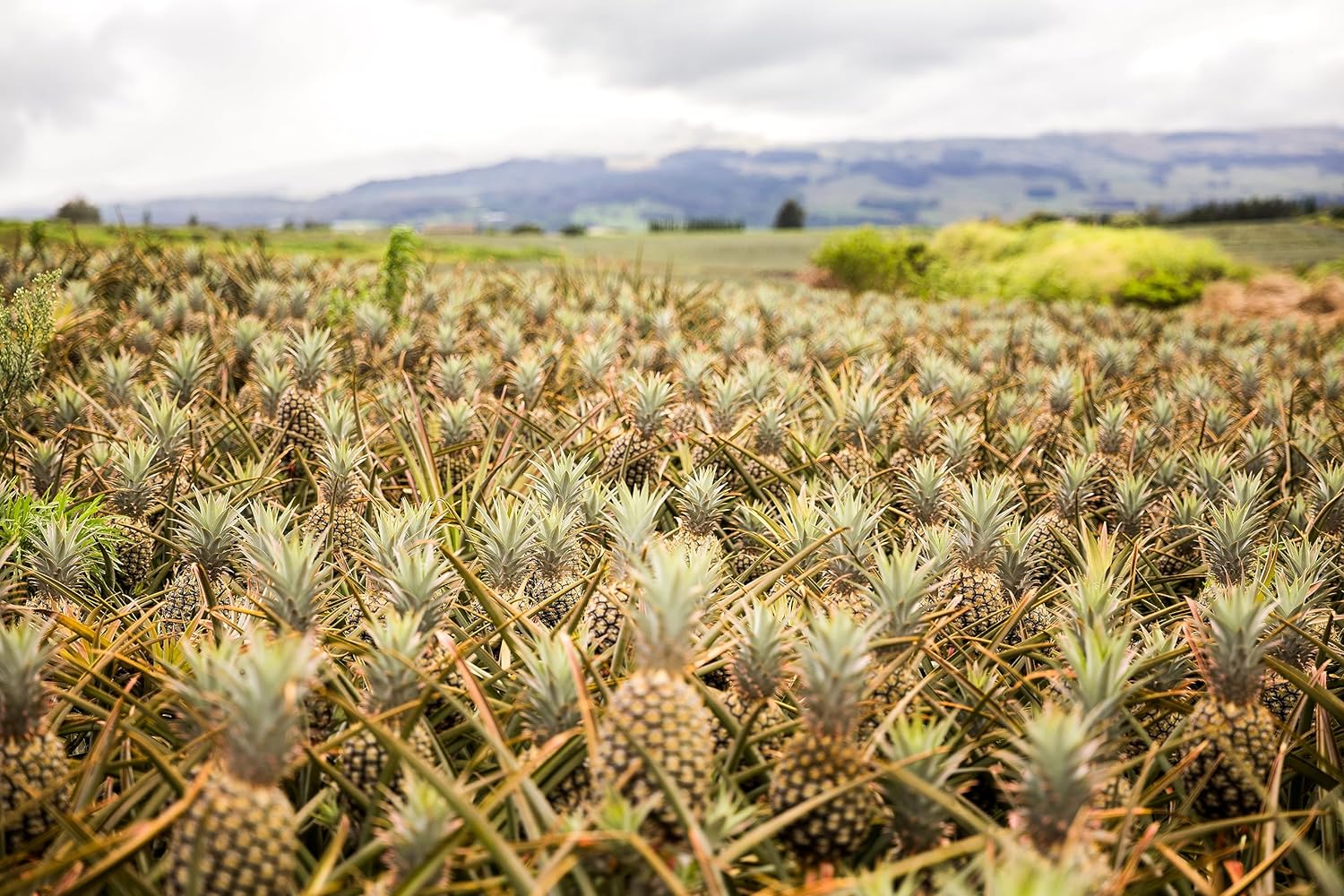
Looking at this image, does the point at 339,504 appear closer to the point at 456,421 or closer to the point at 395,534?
the point at 395,534

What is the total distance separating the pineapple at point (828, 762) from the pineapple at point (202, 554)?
1171 mm

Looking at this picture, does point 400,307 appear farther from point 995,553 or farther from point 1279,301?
point 1279,301

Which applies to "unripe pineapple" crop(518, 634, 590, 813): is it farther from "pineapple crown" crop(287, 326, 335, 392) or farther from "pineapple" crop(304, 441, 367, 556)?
"pineapple crown" crop(287, 326, 335, 392)

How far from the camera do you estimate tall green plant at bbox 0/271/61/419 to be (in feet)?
6.75

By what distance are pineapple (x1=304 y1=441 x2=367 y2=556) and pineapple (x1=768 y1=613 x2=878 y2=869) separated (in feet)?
3.64

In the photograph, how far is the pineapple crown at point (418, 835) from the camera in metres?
0.81

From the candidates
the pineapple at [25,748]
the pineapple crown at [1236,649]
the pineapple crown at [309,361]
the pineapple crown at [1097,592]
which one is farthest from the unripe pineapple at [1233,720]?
the pineapple crown at [309,361]

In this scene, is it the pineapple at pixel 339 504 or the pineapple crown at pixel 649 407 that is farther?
the pineapple crown at pixel 649 407

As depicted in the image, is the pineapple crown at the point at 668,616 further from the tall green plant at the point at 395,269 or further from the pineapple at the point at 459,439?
the tall green plant at the point at 395,269

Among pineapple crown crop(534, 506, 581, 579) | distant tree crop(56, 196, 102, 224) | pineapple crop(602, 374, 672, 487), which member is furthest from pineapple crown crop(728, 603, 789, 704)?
distant tree crop(56, 196, 102, 224)

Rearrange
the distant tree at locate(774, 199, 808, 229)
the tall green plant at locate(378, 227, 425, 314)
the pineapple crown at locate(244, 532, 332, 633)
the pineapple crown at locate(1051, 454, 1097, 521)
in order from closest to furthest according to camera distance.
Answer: the pineapple crown at locate(244, 532, 332, 633) < the pineapple crown at locate(1051, 454, 1097, 521) < the tall green plant at locate(378, 227, 425, 314) < the distant tree at locate(774, 199, 808, 229)

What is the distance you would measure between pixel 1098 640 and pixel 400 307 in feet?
13.4

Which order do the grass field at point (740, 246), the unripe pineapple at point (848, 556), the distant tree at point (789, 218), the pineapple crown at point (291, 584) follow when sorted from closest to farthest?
the pineapple crown at point (291, 584)
the unripe pineapple at point (848, 556)
the grass field at point (740, 246)
the distant tree at point (789, 218)

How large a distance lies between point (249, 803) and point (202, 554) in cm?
86
